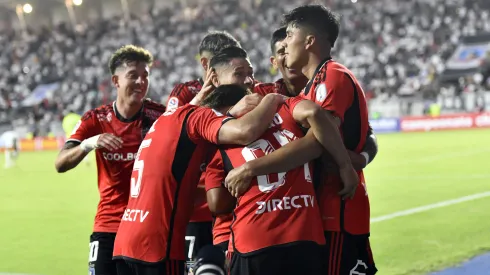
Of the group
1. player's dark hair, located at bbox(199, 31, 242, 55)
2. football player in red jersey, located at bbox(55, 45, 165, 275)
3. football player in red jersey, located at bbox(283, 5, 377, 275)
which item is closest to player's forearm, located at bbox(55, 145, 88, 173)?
football player in red jersey, located at bbox(55, 45, 165, 275)

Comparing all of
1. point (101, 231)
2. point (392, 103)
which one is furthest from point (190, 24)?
point (101, 231)

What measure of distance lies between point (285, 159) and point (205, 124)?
51 cm

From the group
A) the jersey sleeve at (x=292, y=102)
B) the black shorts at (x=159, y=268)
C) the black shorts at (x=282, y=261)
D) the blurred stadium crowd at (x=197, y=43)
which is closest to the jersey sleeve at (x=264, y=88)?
→ the jersey sleeve at (x=292, y=102)

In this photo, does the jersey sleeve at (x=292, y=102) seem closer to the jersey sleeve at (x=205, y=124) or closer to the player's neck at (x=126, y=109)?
the jersey sleeve at (x=205, y=124)

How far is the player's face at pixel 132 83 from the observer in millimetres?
5980

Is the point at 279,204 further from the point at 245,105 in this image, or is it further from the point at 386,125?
the point at 386,125


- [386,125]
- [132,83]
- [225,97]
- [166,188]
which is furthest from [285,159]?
[386,125]

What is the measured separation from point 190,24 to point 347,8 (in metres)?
11.9

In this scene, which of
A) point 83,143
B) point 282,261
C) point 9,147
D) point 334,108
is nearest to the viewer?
point 282,261

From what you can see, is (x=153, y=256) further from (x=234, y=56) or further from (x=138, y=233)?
(x=234, y=56)

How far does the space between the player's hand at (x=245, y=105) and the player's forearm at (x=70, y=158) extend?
1.98m

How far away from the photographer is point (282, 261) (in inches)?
144

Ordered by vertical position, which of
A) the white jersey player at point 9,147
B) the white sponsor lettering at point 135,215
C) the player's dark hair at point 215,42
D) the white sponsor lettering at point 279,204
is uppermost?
the player's dark hair at point 215,42

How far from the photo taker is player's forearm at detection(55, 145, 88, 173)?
18.3ft
